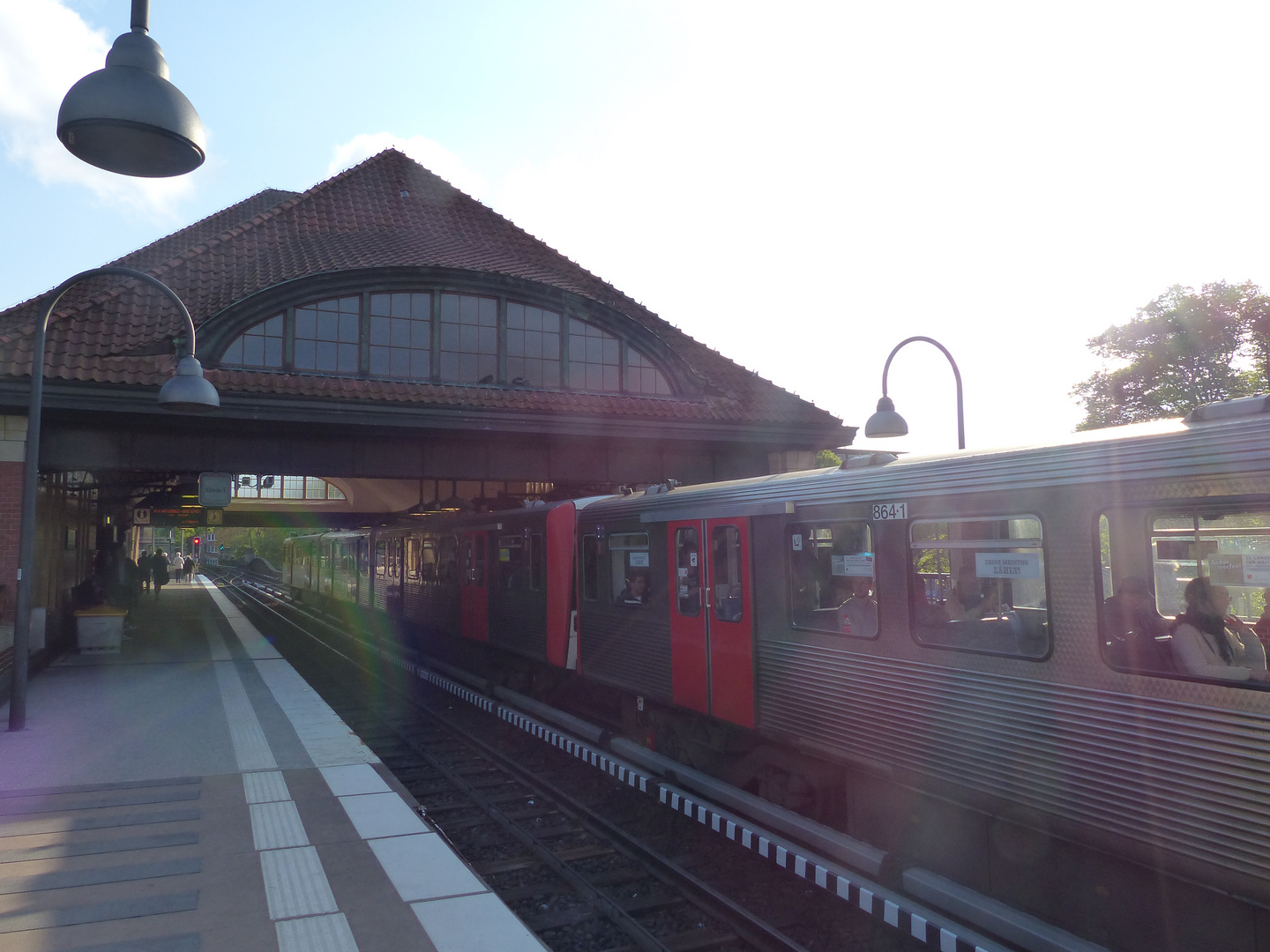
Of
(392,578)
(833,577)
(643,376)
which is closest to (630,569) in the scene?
(833,577)

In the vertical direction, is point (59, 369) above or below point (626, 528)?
above

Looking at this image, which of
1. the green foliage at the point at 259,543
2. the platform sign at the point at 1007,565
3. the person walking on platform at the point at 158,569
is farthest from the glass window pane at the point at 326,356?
the green foliage at the point at 259,543

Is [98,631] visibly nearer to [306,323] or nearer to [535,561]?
[306,323]

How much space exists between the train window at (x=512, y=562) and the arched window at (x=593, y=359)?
Answer: 250 inches

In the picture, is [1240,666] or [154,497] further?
[154,497]

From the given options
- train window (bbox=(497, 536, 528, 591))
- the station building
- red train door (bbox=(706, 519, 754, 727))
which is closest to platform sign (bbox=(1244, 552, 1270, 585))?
red train door (bbox=(706, 519, 754, 727))

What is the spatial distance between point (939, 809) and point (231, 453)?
13935 millimetres

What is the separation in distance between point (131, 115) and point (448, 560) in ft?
43.4

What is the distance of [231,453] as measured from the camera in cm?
1575

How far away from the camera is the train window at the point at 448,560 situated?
16.7 m

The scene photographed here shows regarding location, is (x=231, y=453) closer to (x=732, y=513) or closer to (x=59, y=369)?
(x=59, y=369)

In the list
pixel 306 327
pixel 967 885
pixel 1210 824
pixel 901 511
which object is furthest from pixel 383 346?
pixel 1210 824

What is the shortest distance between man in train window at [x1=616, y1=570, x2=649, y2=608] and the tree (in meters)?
Result: 29.8

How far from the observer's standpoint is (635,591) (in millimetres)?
9648
